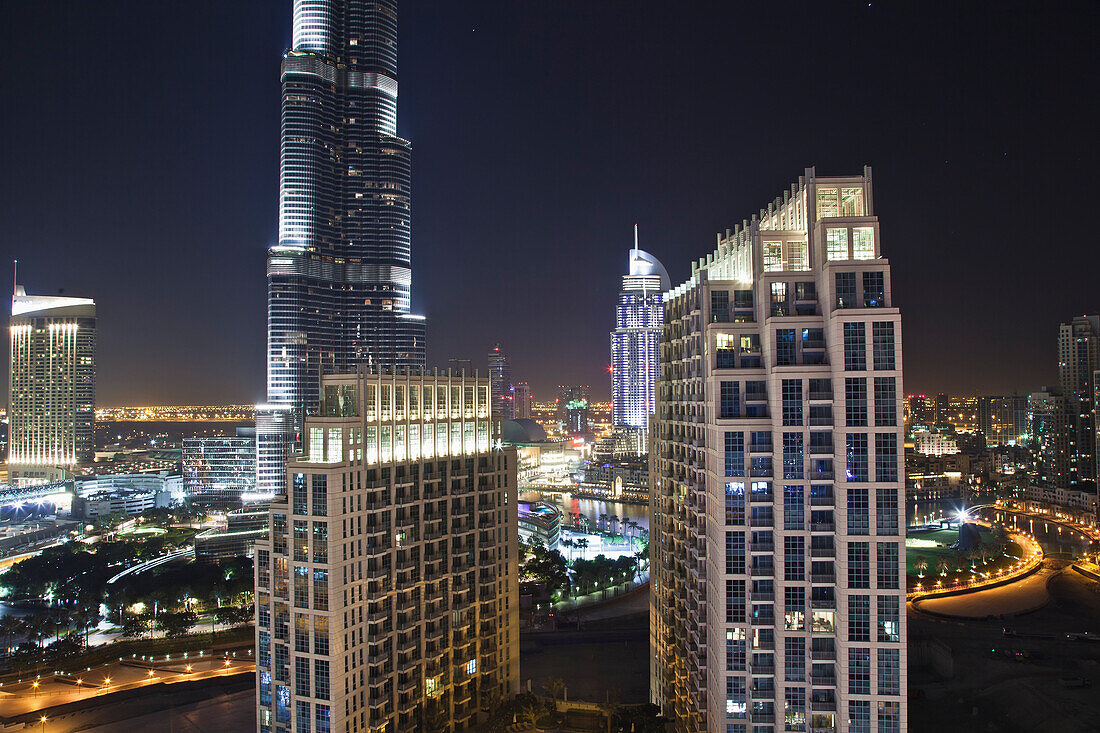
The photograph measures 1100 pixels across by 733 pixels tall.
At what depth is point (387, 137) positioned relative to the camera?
466ft

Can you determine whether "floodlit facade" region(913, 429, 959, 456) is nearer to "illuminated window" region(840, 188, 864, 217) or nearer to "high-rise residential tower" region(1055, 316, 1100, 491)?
"high-rise residential tower" region(1055, 316, 1100, 491)

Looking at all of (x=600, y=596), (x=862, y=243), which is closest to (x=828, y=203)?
(x=862, y=243)

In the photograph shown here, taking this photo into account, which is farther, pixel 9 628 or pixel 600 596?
pixel 600 596

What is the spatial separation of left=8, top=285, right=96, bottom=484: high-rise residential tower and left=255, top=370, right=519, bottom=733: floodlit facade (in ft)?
482

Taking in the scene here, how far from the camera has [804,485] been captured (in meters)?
31.0

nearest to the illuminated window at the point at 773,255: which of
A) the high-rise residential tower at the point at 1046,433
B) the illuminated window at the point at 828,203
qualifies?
the illuminated window at the point at 828,203

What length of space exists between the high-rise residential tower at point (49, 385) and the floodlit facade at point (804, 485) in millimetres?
164309

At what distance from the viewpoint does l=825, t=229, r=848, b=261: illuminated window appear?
105 ft

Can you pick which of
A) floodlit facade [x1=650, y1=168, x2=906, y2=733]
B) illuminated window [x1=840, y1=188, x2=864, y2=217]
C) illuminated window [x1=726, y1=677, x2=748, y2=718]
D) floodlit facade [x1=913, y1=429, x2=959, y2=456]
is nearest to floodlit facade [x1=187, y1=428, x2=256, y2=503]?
floodlit facade [x1=650, y1=168, x2=906, y2=733]

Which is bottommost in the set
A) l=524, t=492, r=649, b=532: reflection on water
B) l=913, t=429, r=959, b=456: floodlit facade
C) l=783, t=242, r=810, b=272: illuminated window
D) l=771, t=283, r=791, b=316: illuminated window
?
l=524, t=492, r=649, b=532: reflection on water

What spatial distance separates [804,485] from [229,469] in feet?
401

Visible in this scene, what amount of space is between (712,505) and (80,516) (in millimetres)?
129179

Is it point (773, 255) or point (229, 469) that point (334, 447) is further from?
point (229, 469)

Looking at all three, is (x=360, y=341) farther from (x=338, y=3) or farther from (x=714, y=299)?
(x=714, y=299)
